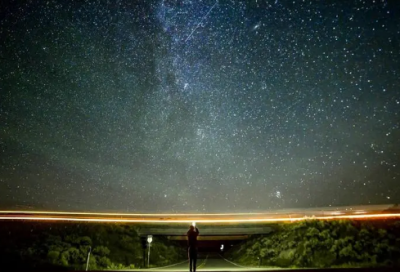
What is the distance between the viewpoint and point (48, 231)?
21547 millimetres

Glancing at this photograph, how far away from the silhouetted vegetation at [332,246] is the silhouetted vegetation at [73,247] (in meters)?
9.15

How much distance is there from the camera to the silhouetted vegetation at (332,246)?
17.0 meters

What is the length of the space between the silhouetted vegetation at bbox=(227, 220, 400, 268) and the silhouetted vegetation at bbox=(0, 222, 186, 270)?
30.0 feet

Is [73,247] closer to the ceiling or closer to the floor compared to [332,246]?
closer to the ceiling

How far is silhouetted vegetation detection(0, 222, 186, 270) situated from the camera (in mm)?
16625

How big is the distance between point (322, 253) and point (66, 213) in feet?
85.8

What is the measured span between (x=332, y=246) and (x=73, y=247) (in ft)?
58.7

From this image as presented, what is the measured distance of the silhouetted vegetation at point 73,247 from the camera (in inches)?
655

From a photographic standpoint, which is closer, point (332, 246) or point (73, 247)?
point (332, 246)

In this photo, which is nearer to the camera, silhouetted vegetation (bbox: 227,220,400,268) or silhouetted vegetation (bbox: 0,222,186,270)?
silhouetted vegetation (bbox: 0,222,186,270)

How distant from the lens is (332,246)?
62.0 ft

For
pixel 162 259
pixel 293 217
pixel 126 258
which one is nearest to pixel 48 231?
pixel 126 258

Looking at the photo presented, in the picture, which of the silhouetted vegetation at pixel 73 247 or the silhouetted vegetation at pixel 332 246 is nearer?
the silhouetted vegetation at pixel 73 247

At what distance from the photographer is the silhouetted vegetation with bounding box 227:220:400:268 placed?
17.0m
